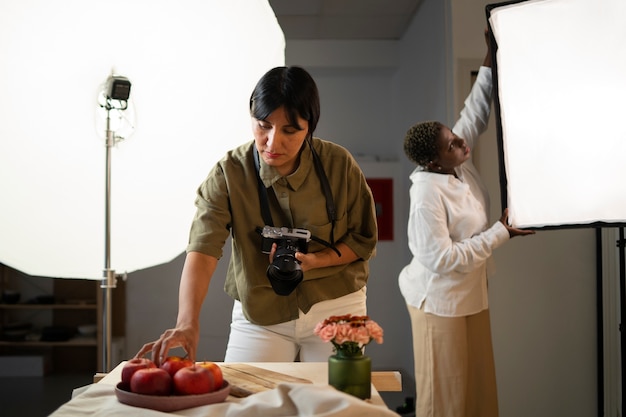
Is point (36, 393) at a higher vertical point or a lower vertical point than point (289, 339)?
lower

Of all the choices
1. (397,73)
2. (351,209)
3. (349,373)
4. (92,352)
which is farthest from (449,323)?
(92,352)

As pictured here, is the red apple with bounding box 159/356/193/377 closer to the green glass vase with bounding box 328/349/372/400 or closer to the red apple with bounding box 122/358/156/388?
the red apple with bounding box 122/358/156/388

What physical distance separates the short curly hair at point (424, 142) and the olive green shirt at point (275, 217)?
100 cm

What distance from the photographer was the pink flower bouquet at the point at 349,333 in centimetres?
116

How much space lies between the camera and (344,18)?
4.91 metres

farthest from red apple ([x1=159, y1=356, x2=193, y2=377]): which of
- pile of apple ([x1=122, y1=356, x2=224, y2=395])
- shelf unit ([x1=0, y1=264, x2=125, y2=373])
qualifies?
shelf unit ([x1=0, y1=264, x2=125, y2=373])

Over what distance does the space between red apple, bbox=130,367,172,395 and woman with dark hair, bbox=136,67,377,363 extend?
466 millimetres

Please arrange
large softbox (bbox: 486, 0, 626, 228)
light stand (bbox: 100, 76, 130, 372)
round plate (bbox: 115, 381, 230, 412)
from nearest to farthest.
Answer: round plate (bbox: 115, 381, 230, 412), light stand (bbox: 100, 76, 130, 372), large softbox (bbox: 486, 0, 626, 228)

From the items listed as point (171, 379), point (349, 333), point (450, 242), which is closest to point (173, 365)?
point (171, 379)

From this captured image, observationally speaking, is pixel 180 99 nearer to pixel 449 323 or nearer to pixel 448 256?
pixel 448 256

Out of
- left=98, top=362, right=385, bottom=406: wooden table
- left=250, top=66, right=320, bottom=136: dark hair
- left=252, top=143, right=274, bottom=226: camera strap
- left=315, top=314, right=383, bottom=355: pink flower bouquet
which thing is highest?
left=250, top=66, right=320, bottom=136: dark hair

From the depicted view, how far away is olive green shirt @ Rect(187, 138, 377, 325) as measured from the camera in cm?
167

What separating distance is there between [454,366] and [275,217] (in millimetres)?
1276

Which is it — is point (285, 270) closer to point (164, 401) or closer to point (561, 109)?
Answer: point (164, 401)
